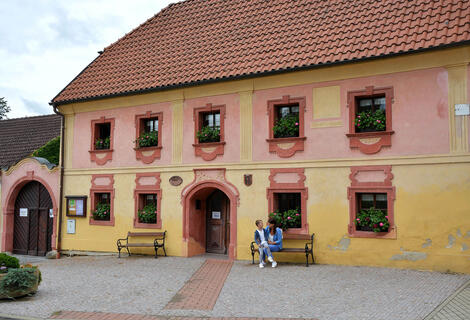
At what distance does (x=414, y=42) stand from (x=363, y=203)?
4684mm

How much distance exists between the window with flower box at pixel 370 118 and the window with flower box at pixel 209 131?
429 centimetres

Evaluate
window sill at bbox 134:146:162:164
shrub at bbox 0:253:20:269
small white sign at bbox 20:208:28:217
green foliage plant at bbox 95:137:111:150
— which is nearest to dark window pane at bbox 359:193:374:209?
window sill at bbox 134:146:162:164

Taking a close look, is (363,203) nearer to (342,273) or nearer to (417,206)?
(417,206)

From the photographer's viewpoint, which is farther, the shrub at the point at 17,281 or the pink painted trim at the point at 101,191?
the pink painted trim at the point at 101,191

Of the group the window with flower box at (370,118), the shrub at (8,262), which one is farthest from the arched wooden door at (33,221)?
the window with flower box at (370,118)

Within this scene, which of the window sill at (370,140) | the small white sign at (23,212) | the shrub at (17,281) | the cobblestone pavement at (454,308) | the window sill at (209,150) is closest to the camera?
the cobblestone pavement at (454,308)

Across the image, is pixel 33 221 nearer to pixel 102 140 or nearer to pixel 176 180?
pixel 102 140

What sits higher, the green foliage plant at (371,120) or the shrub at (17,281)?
the green foliage plant at (371,120)

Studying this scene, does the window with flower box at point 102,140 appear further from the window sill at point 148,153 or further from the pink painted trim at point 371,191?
the pink painted trim at point 371,191

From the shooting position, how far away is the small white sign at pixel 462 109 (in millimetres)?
11781

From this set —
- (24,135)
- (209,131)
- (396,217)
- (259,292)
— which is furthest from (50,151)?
(396,217)

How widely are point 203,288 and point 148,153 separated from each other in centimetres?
691

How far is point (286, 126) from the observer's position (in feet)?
46.3

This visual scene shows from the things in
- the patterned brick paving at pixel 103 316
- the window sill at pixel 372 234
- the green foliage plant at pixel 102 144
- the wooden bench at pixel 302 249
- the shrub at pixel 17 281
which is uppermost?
the green foliage plant at pixel 102 144
